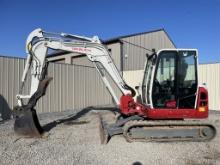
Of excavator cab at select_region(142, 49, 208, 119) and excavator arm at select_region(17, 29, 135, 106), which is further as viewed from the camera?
excavator arm at select_region(17, 29, 135, 106)

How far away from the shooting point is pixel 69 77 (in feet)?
59.5

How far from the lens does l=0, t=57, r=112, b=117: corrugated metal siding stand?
13759 millimetres

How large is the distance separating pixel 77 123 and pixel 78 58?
1318cm

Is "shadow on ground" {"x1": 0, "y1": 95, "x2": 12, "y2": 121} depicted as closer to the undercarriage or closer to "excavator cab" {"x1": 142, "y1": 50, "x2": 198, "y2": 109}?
the undercarriage

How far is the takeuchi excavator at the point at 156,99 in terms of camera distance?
8484mm

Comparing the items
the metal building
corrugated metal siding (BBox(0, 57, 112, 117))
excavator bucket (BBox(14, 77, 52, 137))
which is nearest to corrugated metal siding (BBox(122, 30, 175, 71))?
the metal building

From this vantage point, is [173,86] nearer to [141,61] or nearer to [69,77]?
[69,77]

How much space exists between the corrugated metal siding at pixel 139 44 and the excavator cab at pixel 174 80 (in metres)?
13.6

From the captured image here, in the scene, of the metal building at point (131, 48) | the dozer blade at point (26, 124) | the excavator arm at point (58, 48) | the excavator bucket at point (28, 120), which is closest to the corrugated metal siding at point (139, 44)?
the metal building at point (131, 48)

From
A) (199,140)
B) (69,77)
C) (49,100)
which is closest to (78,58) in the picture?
(69,77)

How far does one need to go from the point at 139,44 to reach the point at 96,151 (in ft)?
56.6

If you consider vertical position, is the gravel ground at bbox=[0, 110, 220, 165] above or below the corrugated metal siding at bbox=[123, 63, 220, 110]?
below

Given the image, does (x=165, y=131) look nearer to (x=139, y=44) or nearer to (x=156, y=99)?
(x=156, y=99)

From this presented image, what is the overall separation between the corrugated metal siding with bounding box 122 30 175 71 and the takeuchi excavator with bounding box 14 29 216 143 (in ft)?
42.8
